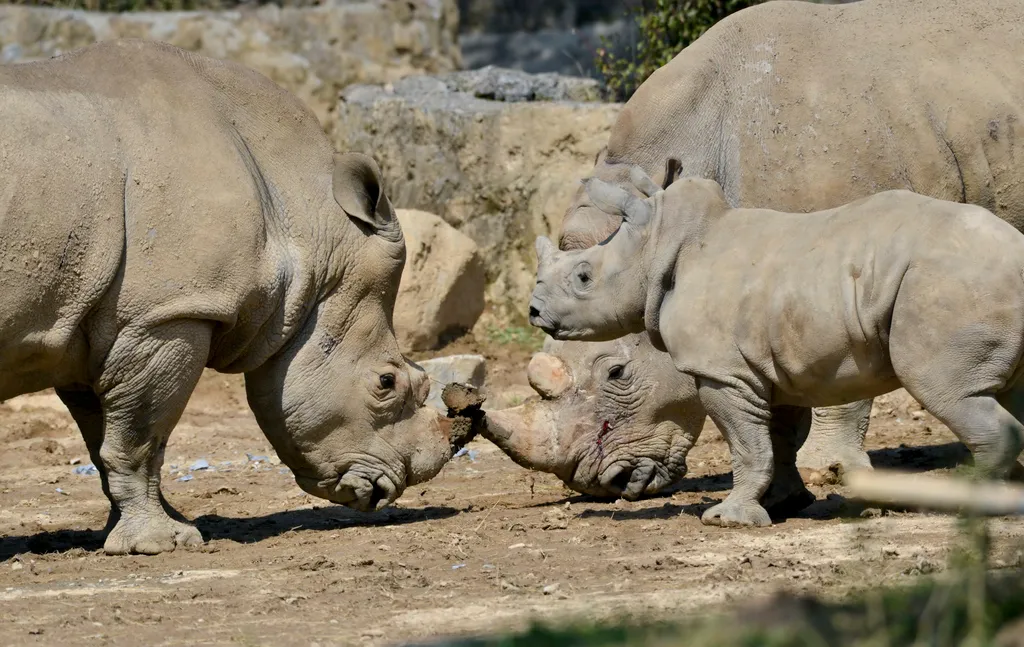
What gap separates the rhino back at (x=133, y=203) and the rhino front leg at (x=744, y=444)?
209cm

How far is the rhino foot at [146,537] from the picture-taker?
7.13m

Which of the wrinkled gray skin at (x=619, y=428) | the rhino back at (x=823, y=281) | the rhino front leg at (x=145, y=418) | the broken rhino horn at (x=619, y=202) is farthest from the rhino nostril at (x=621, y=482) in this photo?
the rhino front leg at (x=145, y=418)

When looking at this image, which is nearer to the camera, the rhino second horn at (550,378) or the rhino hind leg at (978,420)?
the rhino hind leg at (978,420)

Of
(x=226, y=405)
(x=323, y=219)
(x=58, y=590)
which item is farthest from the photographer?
(x=226, y=405)

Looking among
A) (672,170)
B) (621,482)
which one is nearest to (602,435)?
(621,482)

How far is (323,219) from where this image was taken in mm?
7586

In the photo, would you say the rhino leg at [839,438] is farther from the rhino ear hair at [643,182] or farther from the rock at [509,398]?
the rock at [509,398]

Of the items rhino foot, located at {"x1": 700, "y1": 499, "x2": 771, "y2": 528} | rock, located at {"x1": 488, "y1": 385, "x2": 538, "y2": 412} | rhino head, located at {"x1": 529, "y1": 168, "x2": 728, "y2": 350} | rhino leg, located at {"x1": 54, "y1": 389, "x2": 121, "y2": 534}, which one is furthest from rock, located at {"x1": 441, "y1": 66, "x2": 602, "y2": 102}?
rhino foot, located at {"x1": 700, "y1": 499, "x2": 771, "y2": 528}

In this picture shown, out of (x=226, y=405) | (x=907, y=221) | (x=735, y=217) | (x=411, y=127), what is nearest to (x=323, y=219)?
(x=735, y=217)

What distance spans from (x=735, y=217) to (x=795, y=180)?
1.06m

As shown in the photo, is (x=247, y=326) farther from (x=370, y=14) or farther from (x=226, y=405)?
(x=370, y=14)

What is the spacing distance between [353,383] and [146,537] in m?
1.21

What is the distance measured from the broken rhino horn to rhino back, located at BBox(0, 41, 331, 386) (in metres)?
1.37

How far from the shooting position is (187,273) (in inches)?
271
